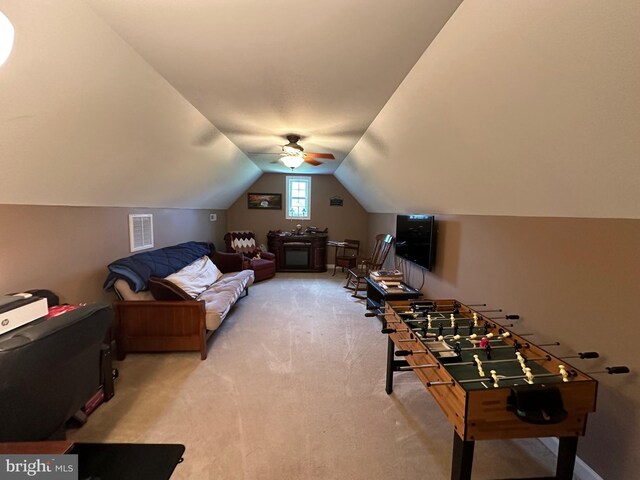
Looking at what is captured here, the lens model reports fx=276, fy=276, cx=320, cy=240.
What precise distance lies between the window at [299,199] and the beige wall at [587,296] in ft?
17.3

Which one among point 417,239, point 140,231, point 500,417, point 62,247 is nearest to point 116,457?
point 500,417

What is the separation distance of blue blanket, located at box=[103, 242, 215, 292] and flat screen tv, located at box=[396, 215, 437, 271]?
3.10 meters

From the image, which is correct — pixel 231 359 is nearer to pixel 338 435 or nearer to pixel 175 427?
pixel 175 427

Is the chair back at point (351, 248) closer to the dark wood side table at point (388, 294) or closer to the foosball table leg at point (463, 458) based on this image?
the dark wood side table at point (388, 294)

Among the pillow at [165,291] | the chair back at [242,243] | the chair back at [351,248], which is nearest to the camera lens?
the pillow at [165,291]

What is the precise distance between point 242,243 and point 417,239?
427cm

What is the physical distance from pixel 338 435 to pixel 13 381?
1.76 meters

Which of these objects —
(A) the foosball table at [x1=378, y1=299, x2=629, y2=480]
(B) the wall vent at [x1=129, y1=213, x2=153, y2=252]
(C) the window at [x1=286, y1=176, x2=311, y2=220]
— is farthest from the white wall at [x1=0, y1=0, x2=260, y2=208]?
(C) the window at [x1=286, y1=176, x2=311, y2=220]

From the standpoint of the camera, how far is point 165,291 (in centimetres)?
282

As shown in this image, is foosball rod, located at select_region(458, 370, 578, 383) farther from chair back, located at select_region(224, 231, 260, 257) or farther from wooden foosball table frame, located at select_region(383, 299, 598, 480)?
chair back, located at select_region(224, 231, 260, 257)

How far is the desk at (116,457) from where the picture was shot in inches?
36.1

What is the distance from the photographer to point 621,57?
946mm

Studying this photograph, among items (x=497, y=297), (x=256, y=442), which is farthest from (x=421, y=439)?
(x=497, y=297)

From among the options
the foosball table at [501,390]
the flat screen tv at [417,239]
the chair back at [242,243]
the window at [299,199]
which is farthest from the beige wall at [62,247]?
the window at [299,199]
